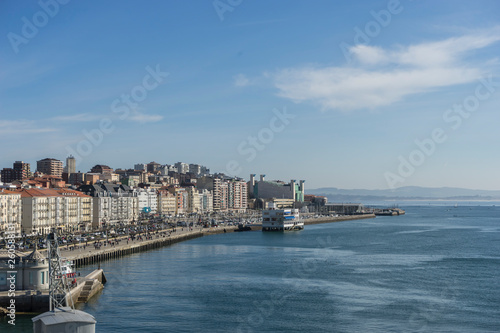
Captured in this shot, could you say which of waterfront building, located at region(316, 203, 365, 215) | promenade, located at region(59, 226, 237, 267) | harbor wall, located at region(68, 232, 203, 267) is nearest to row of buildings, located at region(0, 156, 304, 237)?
promenade, located at region(59, 226, 237, 267)

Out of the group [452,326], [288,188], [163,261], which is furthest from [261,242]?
[288,188]

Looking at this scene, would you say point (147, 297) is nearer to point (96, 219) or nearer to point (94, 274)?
point (94, 274)

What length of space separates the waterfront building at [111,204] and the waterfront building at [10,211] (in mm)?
15718

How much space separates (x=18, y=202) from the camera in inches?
2223

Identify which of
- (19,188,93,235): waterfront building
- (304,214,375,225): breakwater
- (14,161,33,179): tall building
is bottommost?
(304,214,375,225): breakwater

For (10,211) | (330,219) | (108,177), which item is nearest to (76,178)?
(108,177)

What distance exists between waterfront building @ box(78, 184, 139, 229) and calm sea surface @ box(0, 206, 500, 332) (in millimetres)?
27136

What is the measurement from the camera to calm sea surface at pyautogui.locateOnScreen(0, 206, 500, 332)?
76.1ft

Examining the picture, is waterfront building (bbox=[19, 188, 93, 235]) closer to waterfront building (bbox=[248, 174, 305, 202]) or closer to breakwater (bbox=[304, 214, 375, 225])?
breakwater (bbox=[304, 214, 375, 225])

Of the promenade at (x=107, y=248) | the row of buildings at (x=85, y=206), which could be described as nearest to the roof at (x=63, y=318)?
the promenade at (x=107, y=248)

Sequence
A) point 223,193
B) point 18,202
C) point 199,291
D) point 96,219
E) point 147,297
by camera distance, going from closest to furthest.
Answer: point 147,297 < point 199,291 < point 18,202 < point 96,219 < point 223,193

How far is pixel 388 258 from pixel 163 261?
17170 millimetres

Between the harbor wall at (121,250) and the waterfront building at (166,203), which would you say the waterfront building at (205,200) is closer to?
the waterfront building at (166,203)

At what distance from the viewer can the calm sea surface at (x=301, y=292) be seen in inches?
913
